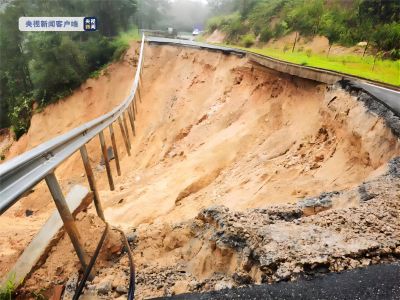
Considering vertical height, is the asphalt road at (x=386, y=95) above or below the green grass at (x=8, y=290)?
above

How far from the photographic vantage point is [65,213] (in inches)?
139

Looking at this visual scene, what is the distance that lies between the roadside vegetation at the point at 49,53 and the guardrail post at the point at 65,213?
23.1m

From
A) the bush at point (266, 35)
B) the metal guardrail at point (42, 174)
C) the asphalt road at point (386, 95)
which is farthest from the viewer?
the bush at point (266, 35)

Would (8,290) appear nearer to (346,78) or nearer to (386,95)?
(386,95)

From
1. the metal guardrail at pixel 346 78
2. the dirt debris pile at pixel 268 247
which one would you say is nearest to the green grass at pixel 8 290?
the dirt debris pile at pixel 268 247

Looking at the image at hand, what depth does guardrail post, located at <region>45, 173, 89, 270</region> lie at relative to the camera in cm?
338

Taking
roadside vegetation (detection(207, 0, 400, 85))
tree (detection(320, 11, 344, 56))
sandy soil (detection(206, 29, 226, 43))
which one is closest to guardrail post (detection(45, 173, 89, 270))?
roadside vegetation (detection(207, 0, 400, 85))

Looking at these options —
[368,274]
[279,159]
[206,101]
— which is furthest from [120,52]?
[368,274]

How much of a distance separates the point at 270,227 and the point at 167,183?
6.43 m

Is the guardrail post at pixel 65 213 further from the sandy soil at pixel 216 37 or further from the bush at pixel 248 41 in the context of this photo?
the sandy soil at pixel 216 37

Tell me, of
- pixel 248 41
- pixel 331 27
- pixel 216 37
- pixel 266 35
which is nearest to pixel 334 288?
pixel 331 27

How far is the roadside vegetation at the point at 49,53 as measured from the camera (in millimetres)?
24578

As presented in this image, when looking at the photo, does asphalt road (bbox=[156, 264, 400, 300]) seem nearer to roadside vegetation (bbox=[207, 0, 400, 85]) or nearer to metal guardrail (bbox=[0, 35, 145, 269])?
metal guardrail (bbox=[0, 35, 145, 269])

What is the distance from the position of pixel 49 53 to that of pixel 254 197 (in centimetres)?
2295
